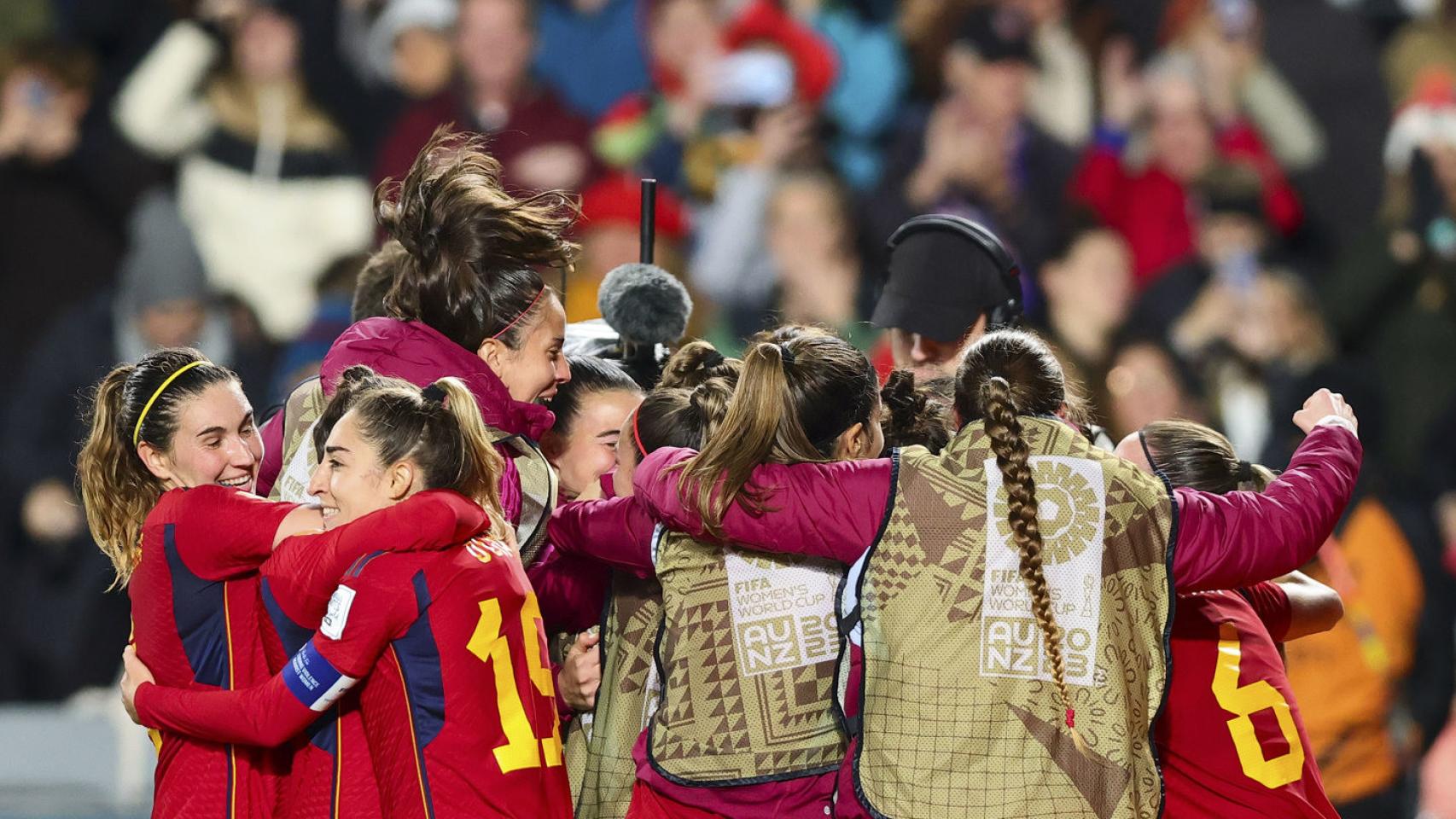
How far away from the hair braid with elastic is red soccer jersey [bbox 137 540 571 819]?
0.76 metres

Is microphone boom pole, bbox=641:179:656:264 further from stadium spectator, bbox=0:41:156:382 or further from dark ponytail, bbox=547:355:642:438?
stadium spectator, bbox=0:41:156:382

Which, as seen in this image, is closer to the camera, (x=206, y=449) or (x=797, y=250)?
(x=206, y=449)

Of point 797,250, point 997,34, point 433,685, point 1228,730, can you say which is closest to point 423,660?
point 433,685

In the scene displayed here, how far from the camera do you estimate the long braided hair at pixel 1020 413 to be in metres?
2.66

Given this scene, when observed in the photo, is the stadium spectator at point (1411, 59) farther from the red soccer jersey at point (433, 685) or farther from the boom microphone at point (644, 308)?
the red soccer jersey at point (433, 685)

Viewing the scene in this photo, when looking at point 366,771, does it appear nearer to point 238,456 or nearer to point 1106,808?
point 238,456

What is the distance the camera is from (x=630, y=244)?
7.66 meters

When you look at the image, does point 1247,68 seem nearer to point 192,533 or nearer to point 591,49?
point 591,49

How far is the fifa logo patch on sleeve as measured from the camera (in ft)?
8.68

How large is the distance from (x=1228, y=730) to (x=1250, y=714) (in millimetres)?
52

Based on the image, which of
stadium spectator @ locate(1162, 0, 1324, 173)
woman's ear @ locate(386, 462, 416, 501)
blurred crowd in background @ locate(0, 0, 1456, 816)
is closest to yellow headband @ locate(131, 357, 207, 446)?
woman's ear @ locate(386, 462, 416, 501)

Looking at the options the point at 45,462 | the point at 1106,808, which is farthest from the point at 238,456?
the point at 45,462

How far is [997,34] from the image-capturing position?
8023 millimetres

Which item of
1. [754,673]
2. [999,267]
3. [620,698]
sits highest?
[999,267]
